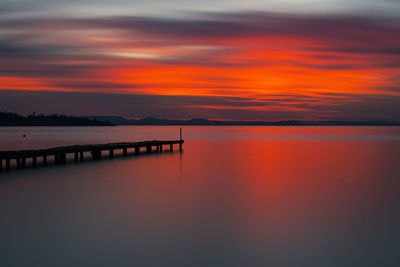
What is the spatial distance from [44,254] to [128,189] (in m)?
8.94

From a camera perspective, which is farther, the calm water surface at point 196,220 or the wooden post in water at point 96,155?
the wooden post in water at point 96,155

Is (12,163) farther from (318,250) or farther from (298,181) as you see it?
(318,250)

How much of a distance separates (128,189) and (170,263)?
954cm

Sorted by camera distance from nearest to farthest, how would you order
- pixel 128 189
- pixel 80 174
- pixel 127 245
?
1. pixel 127 245
2. pixel 128 189
3. pixel 80 174

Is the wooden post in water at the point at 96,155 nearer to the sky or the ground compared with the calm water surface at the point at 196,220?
nearer to the ground

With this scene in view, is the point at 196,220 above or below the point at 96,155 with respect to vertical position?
above

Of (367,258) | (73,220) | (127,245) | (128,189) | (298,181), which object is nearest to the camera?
(367,258)

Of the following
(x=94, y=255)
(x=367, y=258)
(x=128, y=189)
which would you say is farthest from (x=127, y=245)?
(x=128, y=189)

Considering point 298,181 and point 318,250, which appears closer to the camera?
point 318,250

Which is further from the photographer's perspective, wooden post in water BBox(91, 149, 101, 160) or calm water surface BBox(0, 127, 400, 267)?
wooden post in water BBox(91, 149, 101, 160)

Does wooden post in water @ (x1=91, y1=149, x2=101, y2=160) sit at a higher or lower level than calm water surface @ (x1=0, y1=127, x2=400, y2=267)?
lower

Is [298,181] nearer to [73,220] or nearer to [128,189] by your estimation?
[128,189]

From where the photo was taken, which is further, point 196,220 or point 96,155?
point 96,155

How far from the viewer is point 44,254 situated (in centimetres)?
889
